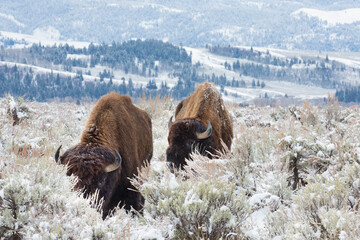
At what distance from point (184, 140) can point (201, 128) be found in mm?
392

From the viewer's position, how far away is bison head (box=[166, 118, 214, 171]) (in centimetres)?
745

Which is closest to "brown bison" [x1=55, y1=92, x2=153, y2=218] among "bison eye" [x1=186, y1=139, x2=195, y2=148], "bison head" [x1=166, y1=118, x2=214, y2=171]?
"bison head" [x1=166, y1=118, x2=214, y2=171]

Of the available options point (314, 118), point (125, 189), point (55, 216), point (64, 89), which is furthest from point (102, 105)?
point (64, 89)

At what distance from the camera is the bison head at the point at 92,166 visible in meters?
5.12

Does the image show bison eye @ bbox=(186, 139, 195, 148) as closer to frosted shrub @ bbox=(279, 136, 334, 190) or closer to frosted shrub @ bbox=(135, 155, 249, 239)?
frosted shrub @ bbox=(279, 136, 334, 190)

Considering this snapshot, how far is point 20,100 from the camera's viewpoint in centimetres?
1242

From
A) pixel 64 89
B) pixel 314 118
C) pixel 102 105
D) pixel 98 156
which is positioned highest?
pixel 102 105

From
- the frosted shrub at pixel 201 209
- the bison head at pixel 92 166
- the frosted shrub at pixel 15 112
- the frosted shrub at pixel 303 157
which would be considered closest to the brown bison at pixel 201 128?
the frosted shrub at pixel 303 157

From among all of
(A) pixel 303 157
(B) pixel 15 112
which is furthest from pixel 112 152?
(B) pixel 15 112

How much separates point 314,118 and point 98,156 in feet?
31.6

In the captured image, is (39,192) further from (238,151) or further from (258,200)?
(238,151)

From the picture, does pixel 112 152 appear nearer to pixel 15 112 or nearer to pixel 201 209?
pixel 201 209

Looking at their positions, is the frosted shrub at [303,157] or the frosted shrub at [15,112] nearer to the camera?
the frosted shrub at [303,157]

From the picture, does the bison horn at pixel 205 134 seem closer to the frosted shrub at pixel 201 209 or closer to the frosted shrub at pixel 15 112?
the frosted shrub at pixel 201 209
